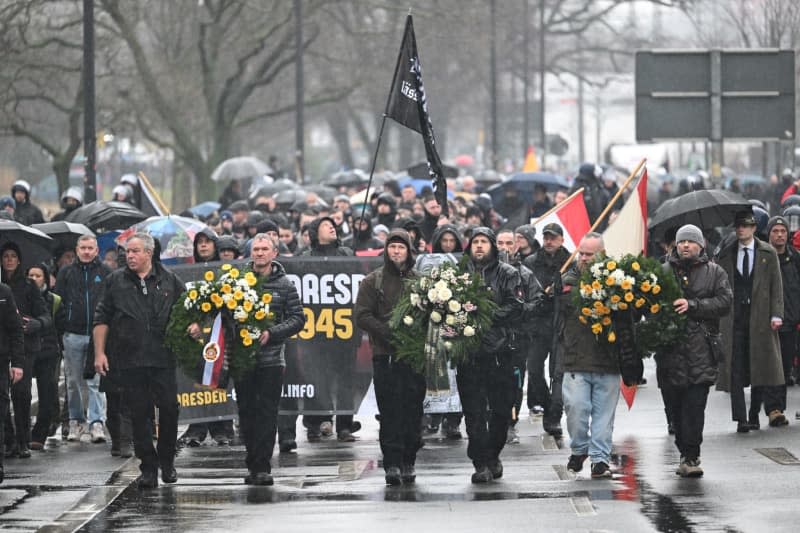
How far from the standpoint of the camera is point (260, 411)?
44.1ft

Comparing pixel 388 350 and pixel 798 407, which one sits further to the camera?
pixel 798 407

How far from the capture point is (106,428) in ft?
56.1

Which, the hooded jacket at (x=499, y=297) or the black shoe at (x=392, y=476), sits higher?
the hooded jacket at (x=499, y=297)

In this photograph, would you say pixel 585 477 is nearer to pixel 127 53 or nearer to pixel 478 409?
pixel 478 409

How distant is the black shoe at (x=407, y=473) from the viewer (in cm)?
1339

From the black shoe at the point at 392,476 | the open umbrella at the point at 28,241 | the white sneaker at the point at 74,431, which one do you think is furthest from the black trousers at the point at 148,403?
the white sneaker at the point at 74,431

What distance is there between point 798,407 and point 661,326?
481 cm

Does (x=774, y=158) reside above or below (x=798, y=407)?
above

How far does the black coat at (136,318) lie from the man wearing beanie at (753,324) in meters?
5.15

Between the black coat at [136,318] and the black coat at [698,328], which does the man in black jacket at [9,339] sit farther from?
the black coat at [698,328]

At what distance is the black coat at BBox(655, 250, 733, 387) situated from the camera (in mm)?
13336

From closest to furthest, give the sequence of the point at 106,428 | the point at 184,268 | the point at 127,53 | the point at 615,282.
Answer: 1. the point at 615,282
2. the point at 184,268
3. the point at 106,428
4. the point at 127,53

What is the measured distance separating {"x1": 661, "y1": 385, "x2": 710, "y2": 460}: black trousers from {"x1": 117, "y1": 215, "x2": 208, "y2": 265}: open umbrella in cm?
606

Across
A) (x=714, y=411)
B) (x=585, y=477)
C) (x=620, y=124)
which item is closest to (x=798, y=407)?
(x=714, y=411)
